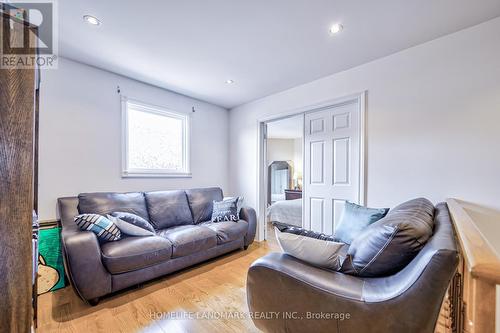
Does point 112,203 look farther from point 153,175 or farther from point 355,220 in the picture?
point 355,220

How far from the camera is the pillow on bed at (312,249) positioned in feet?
4.06

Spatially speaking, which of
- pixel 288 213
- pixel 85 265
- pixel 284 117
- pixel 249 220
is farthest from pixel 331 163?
pixel 85 265

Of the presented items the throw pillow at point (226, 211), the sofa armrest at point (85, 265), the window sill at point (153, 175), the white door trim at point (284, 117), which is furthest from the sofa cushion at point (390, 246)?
the window sill at point (153, 175)

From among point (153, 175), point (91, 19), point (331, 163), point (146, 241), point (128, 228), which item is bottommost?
point (146, 241)

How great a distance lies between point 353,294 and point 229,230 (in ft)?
6.58

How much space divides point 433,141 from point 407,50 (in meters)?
0.98

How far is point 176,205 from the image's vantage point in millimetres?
3031

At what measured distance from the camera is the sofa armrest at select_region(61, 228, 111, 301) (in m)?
1.75

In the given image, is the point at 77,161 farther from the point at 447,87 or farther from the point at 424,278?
the point at 447,87

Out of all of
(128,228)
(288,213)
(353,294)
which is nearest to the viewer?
(353,294)

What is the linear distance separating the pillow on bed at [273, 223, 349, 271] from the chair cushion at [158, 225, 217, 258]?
1.43 metres

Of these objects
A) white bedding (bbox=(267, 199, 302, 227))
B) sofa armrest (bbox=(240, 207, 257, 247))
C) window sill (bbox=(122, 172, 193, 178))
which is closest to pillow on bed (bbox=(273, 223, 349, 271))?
sofa armrest (bbox=(240, 207, 257, 247))

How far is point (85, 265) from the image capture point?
177cm

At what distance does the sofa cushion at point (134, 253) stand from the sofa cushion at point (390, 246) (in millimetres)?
1781
